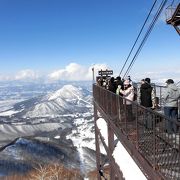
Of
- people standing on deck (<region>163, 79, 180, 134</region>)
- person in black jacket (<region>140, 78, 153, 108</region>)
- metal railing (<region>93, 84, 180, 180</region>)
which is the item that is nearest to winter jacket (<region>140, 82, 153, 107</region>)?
person in black jacket (<region>140, 78, 153, 108</region>)

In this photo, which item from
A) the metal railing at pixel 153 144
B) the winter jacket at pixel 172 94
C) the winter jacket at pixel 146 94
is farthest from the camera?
the winter jacket at pixel 146 94

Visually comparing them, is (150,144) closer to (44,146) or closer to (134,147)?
(134,147)

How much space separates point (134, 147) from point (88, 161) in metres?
144

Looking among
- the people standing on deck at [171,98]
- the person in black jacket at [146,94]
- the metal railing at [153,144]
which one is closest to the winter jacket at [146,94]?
the person in black jacket at [146,94]

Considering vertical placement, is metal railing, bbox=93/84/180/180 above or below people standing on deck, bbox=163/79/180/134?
below

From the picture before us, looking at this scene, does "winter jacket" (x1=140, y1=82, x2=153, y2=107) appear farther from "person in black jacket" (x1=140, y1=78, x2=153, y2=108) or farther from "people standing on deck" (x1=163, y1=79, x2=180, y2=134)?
"people standing on deck" (x1=163, y1=79, x2=180, y2=134)

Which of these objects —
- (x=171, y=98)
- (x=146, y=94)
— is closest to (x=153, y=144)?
(x=171, y=98)

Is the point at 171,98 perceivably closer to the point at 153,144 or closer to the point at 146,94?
the point at 146,94

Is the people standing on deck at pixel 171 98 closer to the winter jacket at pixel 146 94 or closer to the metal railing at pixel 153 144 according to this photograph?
the metal railing at pixel 153 144

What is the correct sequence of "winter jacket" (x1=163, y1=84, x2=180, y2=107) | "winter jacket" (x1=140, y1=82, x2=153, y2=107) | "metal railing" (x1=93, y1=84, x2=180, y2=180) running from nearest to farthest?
"metal railing" (x1=93, y1=84, x2=180, y2=180), "winter jacket" (x1=163, y1=84, x2=180, y2=107), "winter jacket" (x1=140, y1=82, x2=153, y2=107)

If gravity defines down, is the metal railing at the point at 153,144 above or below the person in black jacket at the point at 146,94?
below

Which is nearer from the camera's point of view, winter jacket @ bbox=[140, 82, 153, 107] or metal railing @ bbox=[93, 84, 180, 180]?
metal railing @ bbox=[93, 84, 180, 180]

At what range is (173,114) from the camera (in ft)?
40.5

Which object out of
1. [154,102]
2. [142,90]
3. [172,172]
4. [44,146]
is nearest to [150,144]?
[172,172]
